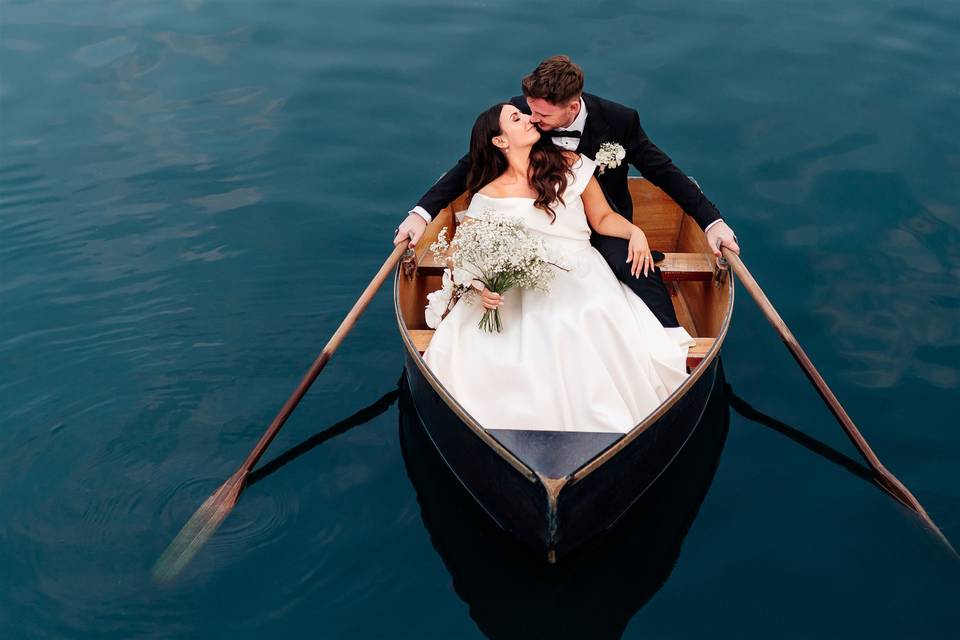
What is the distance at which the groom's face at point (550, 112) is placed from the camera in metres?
5.16

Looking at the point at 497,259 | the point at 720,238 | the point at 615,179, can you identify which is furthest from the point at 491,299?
the point at 720,238

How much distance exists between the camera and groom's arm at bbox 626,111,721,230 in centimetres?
582

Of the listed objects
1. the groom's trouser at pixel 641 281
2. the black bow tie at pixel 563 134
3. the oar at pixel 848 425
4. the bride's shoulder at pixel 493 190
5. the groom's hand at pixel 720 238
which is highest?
the black bow tie at pixel 563 134

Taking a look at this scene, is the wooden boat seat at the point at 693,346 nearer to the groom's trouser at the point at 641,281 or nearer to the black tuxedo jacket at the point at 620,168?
the groom's trouser at the point at 641,281

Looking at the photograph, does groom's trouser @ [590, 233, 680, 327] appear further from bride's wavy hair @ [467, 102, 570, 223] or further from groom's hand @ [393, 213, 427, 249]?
groom's hand @ [393, 213, 427, 249]

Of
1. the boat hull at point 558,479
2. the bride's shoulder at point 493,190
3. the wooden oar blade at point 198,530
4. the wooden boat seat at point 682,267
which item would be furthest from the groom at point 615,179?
the wooden oar blade at point 198,530

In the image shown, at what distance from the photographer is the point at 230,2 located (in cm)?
1106

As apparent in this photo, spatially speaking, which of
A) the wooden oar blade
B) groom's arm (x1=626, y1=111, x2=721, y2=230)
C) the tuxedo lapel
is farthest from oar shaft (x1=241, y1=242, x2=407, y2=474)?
groom's arm (x1=626, y1=111, x2=721, y2=230)

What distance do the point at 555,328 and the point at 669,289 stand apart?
6.08 ft

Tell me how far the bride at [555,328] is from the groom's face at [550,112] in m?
0.07

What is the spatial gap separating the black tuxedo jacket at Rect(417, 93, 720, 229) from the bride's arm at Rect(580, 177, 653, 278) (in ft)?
0.55

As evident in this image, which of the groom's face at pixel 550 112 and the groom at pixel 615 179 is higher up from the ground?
the groom's face at pixel 550 112

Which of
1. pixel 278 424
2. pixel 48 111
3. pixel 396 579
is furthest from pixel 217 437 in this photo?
pixel 48 111

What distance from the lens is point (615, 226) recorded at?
5785 mm
